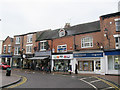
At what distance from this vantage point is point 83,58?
2150 centimetres

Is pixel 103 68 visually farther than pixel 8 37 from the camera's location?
No

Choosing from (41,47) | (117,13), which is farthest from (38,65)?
(117,13)

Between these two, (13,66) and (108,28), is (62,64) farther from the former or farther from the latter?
(13,66)

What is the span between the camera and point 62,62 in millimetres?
24453

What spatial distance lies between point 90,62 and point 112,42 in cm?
519

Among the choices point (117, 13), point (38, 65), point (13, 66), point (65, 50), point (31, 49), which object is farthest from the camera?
point (13, 66)

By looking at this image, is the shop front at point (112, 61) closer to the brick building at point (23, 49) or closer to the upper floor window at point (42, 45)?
the upper floor window at point (42, 45)

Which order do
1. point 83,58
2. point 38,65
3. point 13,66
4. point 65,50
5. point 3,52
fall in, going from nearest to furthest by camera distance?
point 83,58 → point 65,50 → point 38,65 → point 13,66 → point 3,52

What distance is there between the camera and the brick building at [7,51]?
34394 millimetres

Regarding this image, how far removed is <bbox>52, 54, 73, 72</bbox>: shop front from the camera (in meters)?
23.0

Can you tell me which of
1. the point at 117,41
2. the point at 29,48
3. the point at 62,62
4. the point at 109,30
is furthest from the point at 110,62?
the point at 29,48

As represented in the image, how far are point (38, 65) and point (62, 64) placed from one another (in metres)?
6.34

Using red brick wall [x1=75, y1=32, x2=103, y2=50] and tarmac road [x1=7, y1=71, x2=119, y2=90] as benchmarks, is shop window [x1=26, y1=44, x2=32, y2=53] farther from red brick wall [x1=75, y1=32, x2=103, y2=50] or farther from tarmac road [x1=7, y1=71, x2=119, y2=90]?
tarmac road [x1=7, y1=71, x2=119, y2=90]

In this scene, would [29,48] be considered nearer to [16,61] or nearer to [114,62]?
[16,61]
